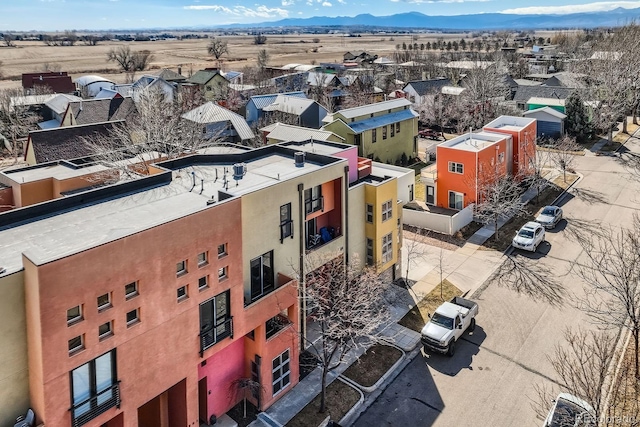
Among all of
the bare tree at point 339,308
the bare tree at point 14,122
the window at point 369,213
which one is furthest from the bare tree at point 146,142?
the bare tree at point 14,122

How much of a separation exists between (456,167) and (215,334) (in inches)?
1081

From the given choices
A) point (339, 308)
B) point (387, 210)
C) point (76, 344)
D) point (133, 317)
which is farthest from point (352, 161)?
point (76, 344)

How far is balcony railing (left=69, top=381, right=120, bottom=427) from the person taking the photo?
14.5 metres

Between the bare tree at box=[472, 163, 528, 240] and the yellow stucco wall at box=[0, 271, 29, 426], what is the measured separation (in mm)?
31090

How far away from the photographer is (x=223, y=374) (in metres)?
20.3

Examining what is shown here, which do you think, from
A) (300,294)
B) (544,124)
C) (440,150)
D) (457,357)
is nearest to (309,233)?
(300,294)

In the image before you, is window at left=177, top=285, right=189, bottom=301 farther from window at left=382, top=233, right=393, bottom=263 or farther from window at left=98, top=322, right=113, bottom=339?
window at left=382, top=233, right=393, bottom=263

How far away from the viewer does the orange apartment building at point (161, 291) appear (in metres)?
13.8

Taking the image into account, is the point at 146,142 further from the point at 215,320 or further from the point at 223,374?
the point at 215,320

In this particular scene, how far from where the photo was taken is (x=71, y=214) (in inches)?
728

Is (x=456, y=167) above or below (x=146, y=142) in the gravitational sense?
below

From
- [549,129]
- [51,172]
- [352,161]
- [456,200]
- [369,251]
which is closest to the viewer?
[51,172]

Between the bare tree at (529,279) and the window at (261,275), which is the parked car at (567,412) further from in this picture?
the window at (261,275)

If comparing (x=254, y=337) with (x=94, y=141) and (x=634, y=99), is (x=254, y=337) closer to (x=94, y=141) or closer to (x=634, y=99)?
(x=94, y=141)
